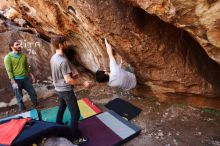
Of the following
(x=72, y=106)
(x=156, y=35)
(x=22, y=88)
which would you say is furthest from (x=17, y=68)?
(x=156, y=35)

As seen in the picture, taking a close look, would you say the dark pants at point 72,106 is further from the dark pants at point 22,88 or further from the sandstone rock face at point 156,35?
the dark pants at point 22,88

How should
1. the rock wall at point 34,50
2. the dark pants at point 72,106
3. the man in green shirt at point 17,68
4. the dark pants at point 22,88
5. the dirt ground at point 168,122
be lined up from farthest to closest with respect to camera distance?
the rock wall at point 34,50
the dark pants at point 22,88
the man in green shirt at point 17,68
the dirt ground at point 168,122
the dark pants at point 72,106

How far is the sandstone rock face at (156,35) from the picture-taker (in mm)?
4000

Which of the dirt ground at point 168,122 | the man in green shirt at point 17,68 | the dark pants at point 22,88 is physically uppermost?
the man in green shirt at point 17,68

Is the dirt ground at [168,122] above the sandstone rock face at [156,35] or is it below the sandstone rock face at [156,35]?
below

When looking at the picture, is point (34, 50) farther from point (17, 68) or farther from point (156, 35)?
point (156, 35)

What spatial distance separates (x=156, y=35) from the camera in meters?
5.36

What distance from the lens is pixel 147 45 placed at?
17.8ft

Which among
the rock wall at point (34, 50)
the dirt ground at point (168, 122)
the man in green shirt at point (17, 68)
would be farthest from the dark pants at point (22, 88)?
the rock wall at point (34, 50)

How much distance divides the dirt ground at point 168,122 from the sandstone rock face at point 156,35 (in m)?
0.43

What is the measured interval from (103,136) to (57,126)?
1216 mm

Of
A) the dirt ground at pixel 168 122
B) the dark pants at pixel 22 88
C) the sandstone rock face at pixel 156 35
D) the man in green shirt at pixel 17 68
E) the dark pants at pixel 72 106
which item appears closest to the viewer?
the sandstone rock face at pixel 156 35

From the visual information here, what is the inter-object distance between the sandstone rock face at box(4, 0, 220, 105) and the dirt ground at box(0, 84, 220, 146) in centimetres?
43

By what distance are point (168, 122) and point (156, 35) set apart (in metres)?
2.07
